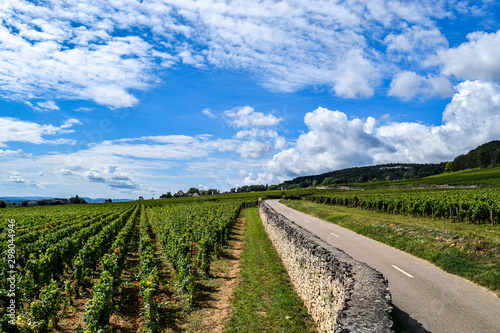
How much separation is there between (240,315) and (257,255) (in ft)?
29.5

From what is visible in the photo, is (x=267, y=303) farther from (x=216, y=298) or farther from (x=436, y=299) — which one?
(x=436, y=299)

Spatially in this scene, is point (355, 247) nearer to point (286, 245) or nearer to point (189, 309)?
point (286, 245)

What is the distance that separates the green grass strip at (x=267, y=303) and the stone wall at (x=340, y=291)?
1.45 ft

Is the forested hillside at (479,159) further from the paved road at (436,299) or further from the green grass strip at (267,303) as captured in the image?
the green grass strip at (267,303)

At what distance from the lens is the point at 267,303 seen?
1084 cm

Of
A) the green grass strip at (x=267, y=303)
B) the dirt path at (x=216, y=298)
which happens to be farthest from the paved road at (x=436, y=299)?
the dirt path at (x=216, y=298)

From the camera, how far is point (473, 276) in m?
10.8

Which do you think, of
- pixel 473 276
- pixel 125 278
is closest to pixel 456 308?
pixel 473 276

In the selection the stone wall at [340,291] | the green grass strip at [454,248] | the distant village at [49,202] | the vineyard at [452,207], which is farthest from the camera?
the distant village at [49,202]

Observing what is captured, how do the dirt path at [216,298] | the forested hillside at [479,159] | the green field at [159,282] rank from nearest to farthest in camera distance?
the green field at [159,282] → the dirt path at [216,298] → the forested hillside at [479,159]

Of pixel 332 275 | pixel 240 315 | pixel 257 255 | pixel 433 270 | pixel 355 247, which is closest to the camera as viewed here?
pixel 332 275

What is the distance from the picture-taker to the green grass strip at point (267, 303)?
906 cm

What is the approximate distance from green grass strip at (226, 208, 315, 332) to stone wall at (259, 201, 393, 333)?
0.44 metres

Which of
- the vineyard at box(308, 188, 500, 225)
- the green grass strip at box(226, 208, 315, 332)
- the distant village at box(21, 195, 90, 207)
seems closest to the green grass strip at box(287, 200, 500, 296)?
the green grass strip at box(226, 208, 315, 332)
